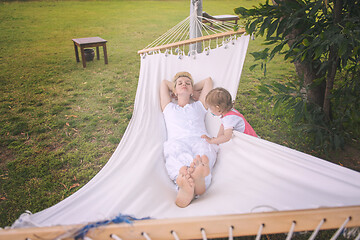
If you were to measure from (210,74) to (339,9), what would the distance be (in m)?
1.02

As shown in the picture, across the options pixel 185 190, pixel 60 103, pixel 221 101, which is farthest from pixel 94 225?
pixel 60 103

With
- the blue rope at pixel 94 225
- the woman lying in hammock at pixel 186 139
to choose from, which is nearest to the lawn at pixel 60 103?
the woman lying in hammock at pixel 186 139

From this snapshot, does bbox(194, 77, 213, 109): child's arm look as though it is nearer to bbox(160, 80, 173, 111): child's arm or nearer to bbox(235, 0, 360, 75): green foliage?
bbox(160, 80, 173, 111): child's arm

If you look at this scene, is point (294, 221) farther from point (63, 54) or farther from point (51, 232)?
point (63, 54)

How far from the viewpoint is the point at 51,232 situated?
798 millimetres

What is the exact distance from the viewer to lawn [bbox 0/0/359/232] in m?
1.96

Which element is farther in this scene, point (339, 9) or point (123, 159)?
point (339, 9)

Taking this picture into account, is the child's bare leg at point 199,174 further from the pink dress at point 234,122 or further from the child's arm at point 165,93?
the child's arm at point 165,93

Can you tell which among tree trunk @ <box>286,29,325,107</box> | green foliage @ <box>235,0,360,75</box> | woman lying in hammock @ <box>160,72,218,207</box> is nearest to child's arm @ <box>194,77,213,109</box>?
woman lying in hammock @ <box>160,72,218,207</box>

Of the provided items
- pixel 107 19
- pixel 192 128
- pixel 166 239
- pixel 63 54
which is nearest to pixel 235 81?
pixel 192 128

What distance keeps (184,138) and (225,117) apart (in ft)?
1.06

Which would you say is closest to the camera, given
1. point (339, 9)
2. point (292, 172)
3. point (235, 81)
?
point (292, 172)

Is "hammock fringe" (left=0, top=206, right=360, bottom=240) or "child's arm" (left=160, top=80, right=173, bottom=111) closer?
"hammock fringe" (left=0, top=206, right=360, bottom=240)

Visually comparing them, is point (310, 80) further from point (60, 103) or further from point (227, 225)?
point (60, 103)
